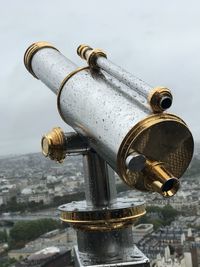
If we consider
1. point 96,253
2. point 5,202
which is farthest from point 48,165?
point 96,253

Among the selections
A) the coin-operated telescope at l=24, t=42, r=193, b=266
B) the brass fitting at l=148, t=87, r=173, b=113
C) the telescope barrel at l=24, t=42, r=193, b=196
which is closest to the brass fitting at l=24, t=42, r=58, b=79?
the coin-operated telescope at l=24, t=42, r=193, b=266

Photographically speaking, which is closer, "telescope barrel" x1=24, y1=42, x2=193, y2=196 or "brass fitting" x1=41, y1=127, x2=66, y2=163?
"telescope barrel" x1=24, y1=42, x2=193, y2=196

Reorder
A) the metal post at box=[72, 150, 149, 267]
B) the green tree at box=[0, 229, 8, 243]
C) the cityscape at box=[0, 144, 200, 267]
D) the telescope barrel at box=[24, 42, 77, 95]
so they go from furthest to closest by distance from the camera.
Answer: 1. the green tree at box=[0, 229, 8, 243]
2. the cityscape at box=[0, 144, 200, 267]
3. the telescope barrel at box=[24, 42, 77, 95]
4. the metal post at box=[72, 150, 149, 267]

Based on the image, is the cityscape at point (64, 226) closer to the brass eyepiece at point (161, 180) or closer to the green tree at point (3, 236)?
the green tree at point (3, 236)

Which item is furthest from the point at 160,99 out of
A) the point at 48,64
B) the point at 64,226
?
the point at 64,226

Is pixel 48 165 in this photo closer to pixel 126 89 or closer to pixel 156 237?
pixel 156 237

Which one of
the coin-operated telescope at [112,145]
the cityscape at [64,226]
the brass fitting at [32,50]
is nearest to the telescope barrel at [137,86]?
the coin-operated telescope at [112,145]

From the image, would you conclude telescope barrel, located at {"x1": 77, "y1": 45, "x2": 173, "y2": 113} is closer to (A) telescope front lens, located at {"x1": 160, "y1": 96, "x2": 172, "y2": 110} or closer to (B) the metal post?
(A) telescope front lens, located at {"x1": 160, "y1": 96, "x2": 172, "y2": 110}

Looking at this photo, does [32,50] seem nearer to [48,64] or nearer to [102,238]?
[48,64]
